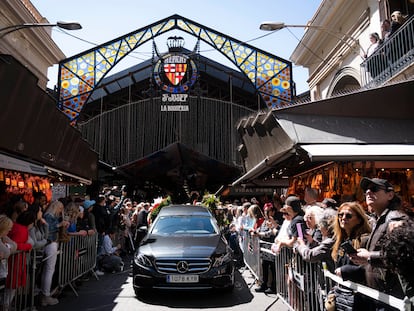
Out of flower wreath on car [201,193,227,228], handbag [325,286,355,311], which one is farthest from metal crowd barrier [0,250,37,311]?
flower wreath on car [201,193,227,228]

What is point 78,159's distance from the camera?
12930 mm

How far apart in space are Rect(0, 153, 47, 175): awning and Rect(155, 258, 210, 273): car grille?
11.7 feet

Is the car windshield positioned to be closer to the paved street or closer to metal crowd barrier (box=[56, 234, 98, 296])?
the paved street

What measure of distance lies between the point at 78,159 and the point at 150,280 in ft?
22.1

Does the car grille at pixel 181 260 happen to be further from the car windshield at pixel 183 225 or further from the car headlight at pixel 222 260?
the car windshield at pixel 183 225

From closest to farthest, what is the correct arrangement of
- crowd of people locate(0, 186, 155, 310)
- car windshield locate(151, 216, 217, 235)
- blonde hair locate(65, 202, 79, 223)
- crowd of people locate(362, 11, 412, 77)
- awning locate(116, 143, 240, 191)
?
crowd of people locate(0, 186, 155, 310) → blonde hair locate(65, 202, 79, 223) → car windshield locate(151, 216, 217, 235) → crowd of people locate(362, 11, 412, 77) → awning locate(116, 143, 240, 191)

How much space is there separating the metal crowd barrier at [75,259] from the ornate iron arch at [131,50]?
435 inches

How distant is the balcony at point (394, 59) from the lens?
9.42 m

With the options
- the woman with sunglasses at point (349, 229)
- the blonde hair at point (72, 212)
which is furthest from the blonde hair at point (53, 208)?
the woman with sunglasses at point (349, 229)

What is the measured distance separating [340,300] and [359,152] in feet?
12.1

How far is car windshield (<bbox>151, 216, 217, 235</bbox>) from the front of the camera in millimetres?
8938

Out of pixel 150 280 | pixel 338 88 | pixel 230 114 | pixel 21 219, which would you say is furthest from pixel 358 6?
pixel 21 219

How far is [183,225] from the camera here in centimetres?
919

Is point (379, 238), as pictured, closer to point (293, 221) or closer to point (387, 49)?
point (293, 221)
